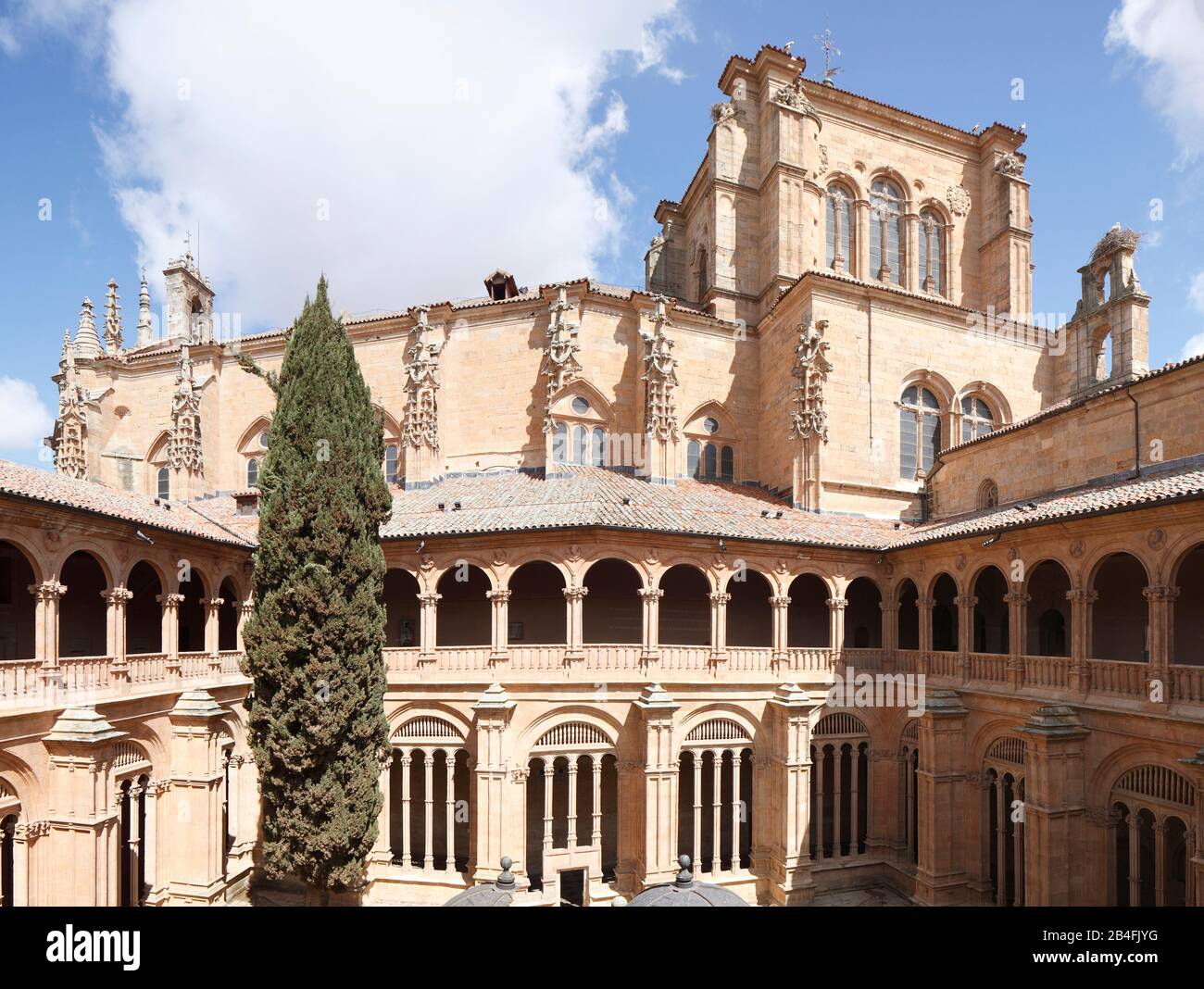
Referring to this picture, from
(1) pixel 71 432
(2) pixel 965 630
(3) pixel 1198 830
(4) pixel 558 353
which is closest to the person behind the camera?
(3) pixel 1198 830

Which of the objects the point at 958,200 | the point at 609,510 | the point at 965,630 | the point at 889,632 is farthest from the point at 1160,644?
the point at 958,200

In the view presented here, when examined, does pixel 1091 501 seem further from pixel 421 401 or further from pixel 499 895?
pixel 421 401

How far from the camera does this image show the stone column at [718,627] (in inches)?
739

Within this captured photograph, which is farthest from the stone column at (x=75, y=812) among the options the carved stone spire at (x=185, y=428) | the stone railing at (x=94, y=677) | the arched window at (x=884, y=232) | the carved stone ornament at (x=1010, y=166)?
the carved stone ornament at (x=1010, y=166)

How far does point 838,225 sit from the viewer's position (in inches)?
1147

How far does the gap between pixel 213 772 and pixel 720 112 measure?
27625 millimetres

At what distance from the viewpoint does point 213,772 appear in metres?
16.7

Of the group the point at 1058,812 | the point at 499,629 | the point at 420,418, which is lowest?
the point at 1058,812

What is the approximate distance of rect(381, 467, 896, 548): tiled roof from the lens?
1845 cm

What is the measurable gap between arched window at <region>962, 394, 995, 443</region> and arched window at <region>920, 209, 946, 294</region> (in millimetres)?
Result: 6092

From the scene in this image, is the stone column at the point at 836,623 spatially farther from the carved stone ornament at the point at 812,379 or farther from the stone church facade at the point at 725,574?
the carved stone ornament at the point at 812,379

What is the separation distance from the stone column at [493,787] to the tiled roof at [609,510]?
4.43m

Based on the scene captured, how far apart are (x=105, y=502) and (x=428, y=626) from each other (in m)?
7.86
